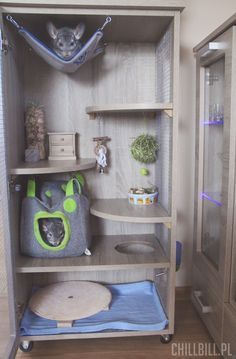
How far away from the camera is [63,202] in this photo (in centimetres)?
140

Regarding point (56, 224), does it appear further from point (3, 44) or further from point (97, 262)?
point (3, 44)

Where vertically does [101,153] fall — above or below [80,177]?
above

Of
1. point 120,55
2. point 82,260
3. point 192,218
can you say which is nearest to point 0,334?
point 82,260

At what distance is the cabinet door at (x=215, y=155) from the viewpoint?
1.25 m

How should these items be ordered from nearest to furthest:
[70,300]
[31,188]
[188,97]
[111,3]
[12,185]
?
1. [111,3]
2. [12,185]
3. [31,188]
4. [70,300]
5. [188,97]

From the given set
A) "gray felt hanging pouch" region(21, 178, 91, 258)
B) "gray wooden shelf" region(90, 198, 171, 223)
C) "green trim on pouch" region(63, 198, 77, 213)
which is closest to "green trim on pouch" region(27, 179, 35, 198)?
"gray felt hanging pouch" region(21, 178, 91, 258)

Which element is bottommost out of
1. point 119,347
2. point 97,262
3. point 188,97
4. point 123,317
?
point 119,347

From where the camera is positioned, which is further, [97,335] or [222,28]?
[97,335]

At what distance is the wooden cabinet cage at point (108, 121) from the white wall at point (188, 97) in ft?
0.64

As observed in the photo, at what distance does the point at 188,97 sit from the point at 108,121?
0.46 m

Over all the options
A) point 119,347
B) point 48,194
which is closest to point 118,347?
point 119,347

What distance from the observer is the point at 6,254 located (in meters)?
1.29

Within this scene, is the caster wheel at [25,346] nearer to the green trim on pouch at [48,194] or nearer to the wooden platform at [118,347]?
the wooden platform at [118,347]

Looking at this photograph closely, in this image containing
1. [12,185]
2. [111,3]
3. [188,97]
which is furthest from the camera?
[188,97]
